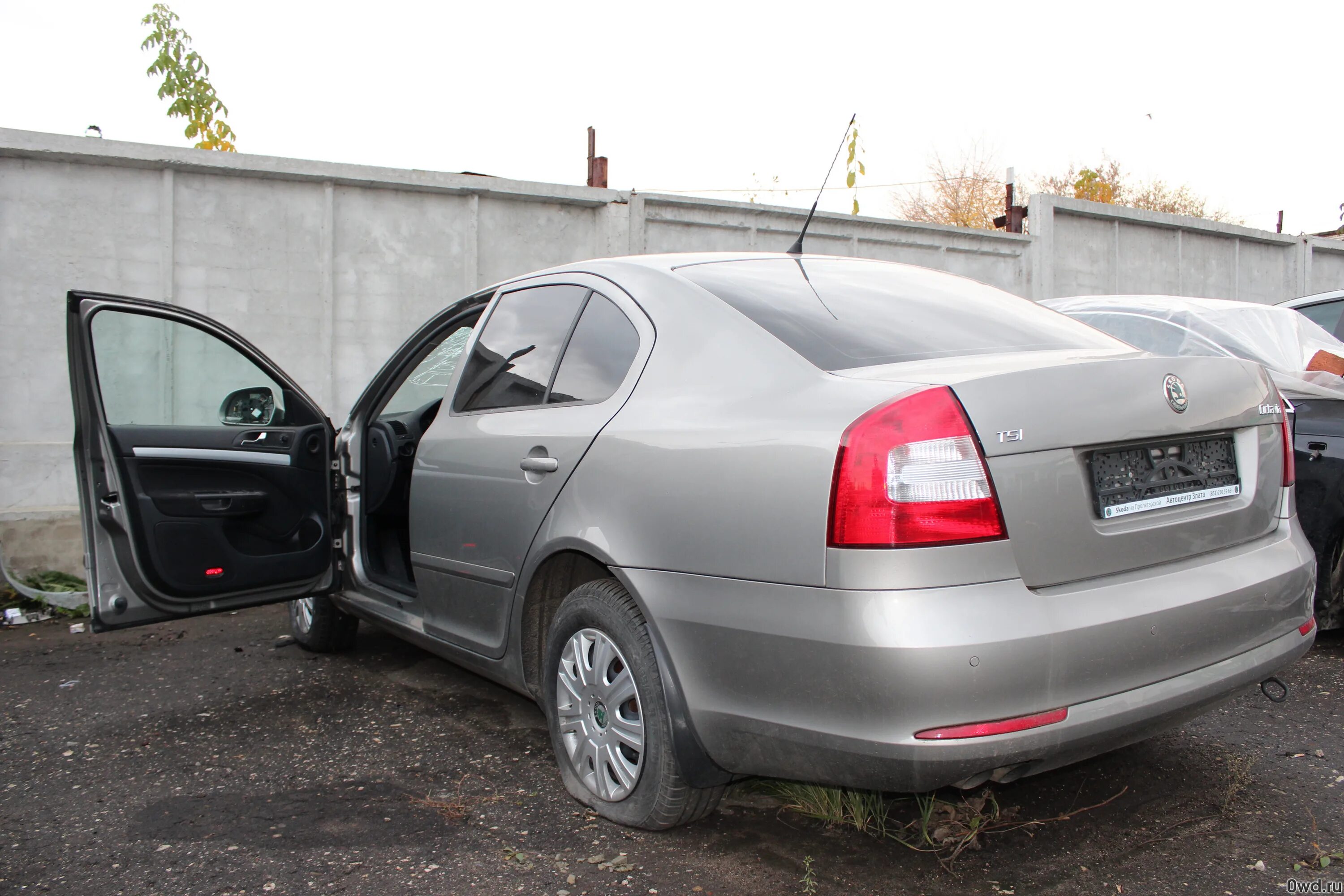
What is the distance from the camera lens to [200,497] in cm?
360

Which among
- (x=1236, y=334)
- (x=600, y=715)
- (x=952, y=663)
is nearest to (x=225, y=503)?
(x=600, y=715)

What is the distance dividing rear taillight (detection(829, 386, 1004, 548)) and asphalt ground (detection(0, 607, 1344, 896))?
0.95 meters

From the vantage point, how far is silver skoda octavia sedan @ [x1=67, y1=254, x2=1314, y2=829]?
2.00 meters

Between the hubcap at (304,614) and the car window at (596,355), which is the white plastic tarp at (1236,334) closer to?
the car window at (596,355)

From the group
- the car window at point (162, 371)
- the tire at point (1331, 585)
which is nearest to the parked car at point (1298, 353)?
the tire at point (1331, 585)

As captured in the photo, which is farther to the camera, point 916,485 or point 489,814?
point 489,814

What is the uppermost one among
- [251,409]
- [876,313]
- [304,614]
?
[876,313]

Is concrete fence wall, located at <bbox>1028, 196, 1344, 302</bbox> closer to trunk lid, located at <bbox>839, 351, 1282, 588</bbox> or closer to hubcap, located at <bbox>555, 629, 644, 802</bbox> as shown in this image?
trunk lid, located at <bbox>839, 351, 1282, 588</bbox>

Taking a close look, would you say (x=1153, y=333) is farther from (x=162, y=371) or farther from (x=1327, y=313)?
(x=162, y=371)

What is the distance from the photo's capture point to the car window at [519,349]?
3154 millimetres

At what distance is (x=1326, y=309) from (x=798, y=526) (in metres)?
5.27

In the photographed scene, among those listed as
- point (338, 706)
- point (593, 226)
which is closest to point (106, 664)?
point (338, 706)

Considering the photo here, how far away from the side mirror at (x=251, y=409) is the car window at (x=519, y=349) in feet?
3.07

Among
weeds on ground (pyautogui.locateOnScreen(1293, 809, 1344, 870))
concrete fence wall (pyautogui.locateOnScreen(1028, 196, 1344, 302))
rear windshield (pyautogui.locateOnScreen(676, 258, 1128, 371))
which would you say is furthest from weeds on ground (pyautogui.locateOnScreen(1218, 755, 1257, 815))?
concrete fence wall (pyautogui.locateOnScreen(1028, 196, 1344, 302))
